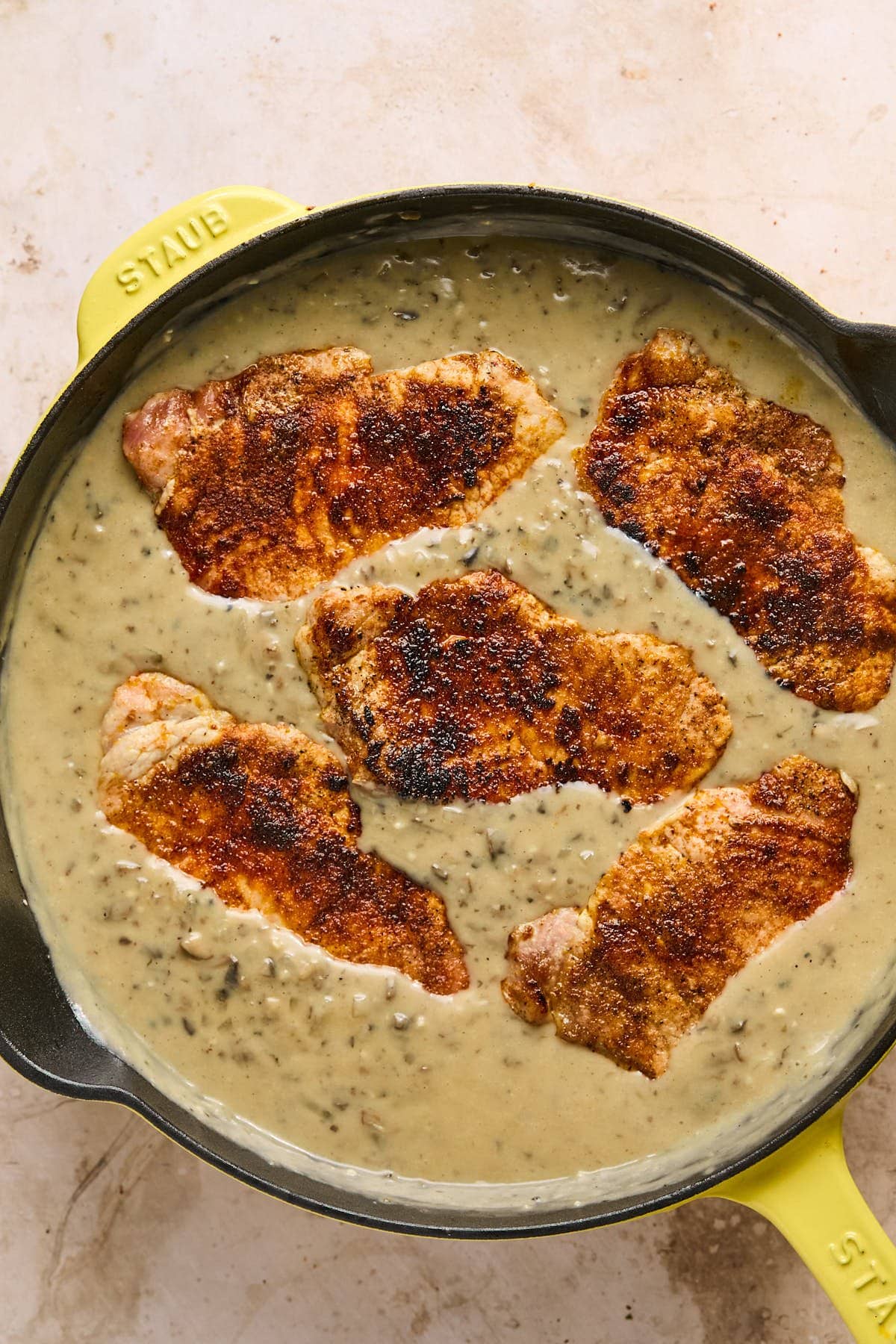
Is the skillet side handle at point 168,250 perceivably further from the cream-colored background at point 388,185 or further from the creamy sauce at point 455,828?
the cream-colored background at point 388,185

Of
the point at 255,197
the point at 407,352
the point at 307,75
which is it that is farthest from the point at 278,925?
the point at 307,75

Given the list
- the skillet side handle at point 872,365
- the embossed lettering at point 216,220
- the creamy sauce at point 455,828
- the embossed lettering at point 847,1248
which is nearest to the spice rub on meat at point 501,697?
the creamy sauce at point 455,828

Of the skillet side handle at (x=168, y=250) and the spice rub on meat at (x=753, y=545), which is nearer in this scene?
the skillet side handle at (x=168, y=250)

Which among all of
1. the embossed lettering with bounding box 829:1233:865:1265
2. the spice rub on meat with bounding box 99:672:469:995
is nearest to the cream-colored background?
the embossed lettering with bounding box 829:1233:865:1265

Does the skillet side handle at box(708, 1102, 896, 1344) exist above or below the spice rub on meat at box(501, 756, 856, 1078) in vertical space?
below

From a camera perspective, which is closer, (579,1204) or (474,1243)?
(579,1204)

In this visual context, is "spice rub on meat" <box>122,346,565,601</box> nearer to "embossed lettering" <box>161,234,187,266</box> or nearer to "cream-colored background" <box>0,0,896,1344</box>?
"embossed lettering" <box>161,234,187,266</box>

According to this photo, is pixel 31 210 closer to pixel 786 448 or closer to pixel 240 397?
pixel 240 397
